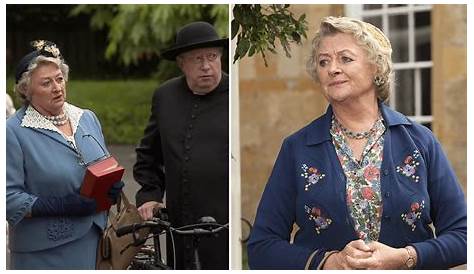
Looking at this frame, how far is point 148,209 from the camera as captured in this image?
4262mm

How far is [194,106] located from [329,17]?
2.10 feet

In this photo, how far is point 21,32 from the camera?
4.24 metres

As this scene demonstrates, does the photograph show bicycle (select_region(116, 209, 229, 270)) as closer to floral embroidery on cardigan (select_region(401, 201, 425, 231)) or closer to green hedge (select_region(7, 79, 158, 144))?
green hedge (select_region(7, 79, 158, 144))

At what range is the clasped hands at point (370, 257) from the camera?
13.2 ft

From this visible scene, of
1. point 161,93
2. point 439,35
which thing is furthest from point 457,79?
point 161,93

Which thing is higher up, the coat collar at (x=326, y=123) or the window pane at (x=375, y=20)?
the window pane at (x=375, y=20)

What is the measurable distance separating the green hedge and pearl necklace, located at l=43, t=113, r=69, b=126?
65 millimetres

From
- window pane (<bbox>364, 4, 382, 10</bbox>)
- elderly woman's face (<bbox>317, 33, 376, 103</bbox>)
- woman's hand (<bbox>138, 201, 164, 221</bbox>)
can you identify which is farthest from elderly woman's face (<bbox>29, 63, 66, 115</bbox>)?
window pane (<bbox>364, 4, 382, 10</bbox>)

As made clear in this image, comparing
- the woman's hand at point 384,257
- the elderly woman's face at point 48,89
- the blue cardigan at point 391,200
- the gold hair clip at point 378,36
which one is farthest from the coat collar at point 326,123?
the elderly woman's face at point 48,89

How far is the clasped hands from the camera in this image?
4.04m

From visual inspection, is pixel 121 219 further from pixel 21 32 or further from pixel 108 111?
pixel 21 32

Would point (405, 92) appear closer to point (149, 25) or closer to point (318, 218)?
point (318, 218)

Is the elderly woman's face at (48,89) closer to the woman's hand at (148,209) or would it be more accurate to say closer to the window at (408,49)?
the woman's hand at (148,209)

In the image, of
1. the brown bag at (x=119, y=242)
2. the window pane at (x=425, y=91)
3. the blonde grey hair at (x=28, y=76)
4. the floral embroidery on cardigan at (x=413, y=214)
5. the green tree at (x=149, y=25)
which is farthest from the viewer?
the window pane at (x=425, y=91)
